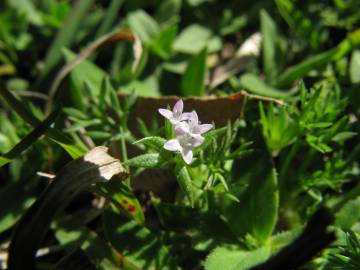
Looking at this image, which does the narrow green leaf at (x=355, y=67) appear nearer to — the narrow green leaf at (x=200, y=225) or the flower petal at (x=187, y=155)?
the narrow green leaf at (x=200, y=225)

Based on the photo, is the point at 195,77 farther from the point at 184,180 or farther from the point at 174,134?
the point at 184,180

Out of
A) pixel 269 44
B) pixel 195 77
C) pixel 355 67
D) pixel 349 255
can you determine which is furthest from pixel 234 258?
pixel 269 44

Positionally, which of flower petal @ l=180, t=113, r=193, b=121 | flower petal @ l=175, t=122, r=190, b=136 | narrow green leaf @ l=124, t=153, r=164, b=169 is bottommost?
narrow green leaf @ l=124, t=153, r=164, b=169

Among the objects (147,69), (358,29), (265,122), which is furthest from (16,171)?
(358,29)

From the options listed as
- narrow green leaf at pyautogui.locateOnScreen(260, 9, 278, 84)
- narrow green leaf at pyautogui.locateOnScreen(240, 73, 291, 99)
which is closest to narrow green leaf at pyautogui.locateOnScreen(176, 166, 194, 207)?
narrow green leaf at pyautogui.locateOnScreen(240, 73, 291, 99)

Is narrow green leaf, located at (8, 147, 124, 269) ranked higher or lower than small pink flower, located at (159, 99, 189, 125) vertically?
lower

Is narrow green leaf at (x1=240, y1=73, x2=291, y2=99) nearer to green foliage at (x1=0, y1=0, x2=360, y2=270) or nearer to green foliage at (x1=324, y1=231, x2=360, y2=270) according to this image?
green foliage at (x1=0, y1=0, x2=360, y2=270)

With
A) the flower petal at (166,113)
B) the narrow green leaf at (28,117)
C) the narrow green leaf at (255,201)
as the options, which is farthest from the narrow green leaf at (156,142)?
the narrow green leaf at (255,201)
